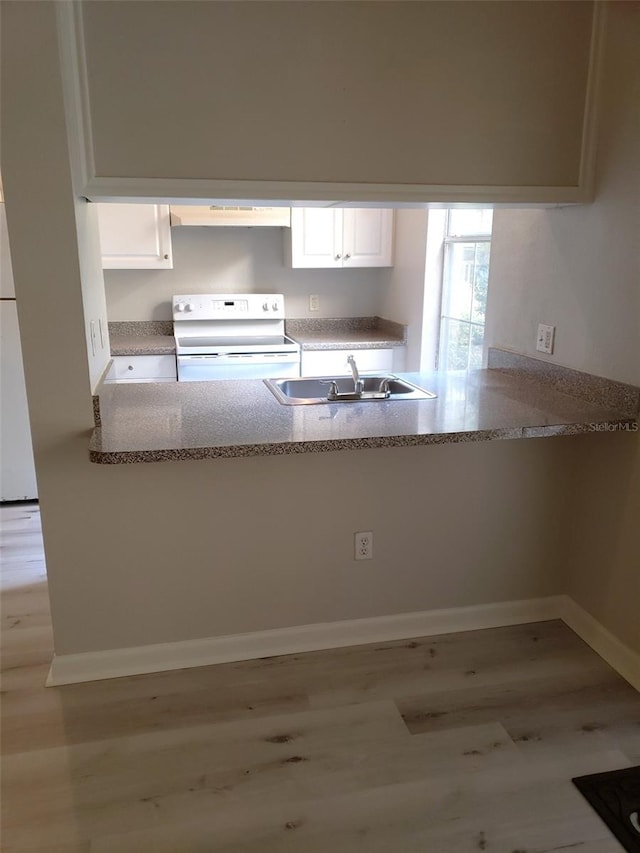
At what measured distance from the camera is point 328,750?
1952mm

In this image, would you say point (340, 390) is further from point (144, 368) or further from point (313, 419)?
point (144, 368)

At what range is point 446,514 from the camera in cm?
247

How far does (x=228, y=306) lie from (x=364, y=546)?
2.39 metres

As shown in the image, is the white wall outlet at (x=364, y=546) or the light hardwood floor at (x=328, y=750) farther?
the white wall outlet at (x=364, y=546)

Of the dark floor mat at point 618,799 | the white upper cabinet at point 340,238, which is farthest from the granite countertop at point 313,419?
the white upper cabinet at point 340,238

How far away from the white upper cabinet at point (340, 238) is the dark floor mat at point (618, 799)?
128 inches

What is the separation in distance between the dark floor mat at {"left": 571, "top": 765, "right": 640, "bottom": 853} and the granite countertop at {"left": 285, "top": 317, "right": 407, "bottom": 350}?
109 inches

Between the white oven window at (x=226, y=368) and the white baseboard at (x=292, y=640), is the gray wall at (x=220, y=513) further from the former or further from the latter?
the white oven window at (x=226, y=368)

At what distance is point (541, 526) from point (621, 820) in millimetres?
1079

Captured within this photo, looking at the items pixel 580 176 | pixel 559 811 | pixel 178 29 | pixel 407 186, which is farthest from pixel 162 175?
pixel 559 811

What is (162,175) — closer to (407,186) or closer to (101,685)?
(407,186)

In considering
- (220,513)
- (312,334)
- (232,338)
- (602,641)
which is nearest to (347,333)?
(312,334)

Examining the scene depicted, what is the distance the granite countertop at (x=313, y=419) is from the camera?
1.89 m

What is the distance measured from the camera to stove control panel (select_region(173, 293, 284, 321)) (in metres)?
4.27
